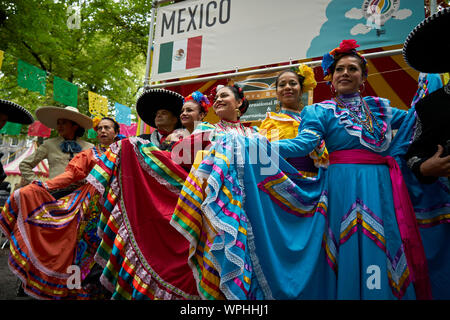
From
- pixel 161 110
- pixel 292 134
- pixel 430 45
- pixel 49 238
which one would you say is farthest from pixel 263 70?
pixel 49 238

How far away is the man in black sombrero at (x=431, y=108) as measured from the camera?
5.61 feet

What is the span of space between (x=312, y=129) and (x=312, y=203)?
0.48 metres

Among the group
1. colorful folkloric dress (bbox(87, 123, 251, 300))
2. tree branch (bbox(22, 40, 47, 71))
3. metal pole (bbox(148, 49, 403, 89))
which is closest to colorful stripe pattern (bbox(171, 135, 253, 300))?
colorful folkloric dress (bbox(87, 123, 251, 300))

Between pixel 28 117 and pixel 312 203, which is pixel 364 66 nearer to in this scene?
pixel 312 203

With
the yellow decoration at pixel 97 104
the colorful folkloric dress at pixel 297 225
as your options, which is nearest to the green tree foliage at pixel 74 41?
the yellow decoration at pixel 97 104

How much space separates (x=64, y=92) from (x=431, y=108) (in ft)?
22.2

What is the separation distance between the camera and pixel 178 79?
5.61 metres

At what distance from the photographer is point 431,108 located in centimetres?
181

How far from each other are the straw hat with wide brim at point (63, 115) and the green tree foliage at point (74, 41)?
4496mm

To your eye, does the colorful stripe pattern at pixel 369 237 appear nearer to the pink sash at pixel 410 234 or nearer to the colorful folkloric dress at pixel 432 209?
the pink sash at pixel 410 234

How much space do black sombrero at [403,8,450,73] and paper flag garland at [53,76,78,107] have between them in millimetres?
6419

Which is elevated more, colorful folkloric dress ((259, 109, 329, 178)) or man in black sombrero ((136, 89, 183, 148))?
man in black sombrero ((136, 89, 183, 148))

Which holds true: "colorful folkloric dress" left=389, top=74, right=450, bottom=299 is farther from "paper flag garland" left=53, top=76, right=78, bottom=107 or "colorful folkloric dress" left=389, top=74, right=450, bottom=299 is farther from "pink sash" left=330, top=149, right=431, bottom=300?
"paper flag garland" left=53, top=76, right=78, bottom=107

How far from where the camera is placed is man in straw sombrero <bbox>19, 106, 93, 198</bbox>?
171 inches
